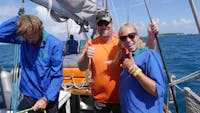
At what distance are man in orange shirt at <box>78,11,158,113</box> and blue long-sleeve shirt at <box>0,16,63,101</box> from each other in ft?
0.83

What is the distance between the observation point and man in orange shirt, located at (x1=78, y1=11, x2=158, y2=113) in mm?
2607

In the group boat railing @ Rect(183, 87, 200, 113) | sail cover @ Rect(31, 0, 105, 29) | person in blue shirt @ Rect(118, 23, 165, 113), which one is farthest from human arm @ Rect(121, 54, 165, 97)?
sail cover @ Rect(31, 0, 105, 29)

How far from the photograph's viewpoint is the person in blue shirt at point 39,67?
97.3 inches

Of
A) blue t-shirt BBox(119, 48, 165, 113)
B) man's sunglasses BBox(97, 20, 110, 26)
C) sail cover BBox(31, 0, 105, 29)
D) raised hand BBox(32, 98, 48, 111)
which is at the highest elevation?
sail cover BBox(31, 0, 105, 29)

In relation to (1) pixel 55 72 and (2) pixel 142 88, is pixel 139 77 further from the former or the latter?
(1) pixel 55 72

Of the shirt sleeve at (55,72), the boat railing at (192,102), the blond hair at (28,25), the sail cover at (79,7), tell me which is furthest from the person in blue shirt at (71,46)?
the blond hair at (28,25)

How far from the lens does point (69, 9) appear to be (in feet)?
10.8

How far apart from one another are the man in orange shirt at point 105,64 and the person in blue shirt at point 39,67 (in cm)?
26

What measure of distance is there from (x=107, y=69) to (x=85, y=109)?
2.08 m

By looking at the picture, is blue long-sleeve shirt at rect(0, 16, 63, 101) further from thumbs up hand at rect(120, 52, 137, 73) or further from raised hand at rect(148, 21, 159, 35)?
raised hand at rect(148, 21, 159, 35)

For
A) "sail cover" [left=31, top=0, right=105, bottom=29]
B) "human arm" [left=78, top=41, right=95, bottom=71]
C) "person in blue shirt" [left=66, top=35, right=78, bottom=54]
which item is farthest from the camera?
"person in blue shirt" [left=66, top=35, right=78, bottom=54]

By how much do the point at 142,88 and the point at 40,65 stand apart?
857mm

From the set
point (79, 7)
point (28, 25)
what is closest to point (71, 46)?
point (79, 7)

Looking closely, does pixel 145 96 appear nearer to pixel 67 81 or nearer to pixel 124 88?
pixel 124 88
